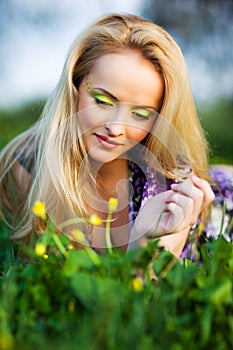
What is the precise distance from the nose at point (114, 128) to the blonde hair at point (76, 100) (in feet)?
0.51

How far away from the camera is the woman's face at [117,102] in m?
2.14

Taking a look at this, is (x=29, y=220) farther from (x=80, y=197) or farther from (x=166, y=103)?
(x=166, y=103)

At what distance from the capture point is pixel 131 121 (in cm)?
219

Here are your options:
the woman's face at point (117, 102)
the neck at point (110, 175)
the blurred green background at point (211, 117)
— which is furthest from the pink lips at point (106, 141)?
the blurred green background at point (211, 117)

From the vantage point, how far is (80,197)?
2357mm

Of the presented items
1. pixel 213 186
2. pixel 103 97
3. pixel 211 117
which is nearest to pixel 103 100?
pixel 103 97

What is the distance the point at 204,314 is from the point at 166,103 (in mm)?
1240

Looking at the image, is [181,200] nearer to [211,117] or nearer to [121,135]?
[121,135]

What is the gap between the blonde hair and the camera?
89.3 inches

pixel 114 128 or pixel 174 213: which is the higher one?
pixel 114 128

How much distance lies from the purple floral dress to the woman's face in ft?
1.17

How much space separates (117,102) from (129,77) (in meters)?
0.10

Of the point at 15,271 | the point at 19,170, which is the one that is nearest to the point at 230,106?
the point at 19,170

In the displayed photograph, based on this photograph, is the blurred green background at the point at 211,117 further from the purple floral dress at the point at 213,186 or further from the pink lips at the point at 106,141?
the pink lips at the point at 106,141
